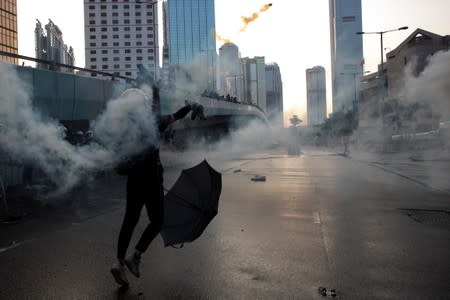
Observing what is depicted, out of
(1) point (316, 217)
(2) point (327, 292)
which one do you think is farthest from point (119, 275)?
(1) point (316, 217)

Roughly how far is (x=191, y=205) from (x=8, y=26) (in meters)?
94.0

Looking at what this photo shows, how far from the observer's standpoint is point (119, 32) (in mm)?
132875

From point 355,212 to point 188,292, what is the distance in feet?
16.7

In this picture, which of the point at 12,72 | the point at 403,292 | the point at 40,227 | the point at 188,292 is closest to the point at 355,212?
the point at 403,292

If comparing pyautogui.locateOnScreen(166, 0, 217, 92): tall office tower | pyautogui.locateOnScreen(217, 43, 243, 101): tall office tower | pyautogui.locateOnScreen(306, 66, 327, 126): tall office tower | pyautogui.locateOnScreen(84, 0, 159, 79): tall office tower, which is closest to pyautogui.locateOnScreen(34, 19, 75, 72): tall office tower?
pyautogui.locateOnScreen(84, 0, 159, 79): tall office tower

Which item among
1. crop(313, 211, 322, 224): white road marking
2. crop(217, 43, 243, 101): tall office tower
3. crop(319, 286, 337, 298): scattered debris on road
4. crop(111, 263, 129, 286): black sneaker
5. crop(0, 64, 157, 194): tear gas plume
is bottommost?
crop(313, 211, 322, 224): white road marking

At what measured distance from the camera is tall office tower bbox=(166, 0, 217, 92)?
36.5 m

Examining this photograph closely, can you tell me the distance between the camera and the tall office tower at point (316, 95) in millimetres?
91825

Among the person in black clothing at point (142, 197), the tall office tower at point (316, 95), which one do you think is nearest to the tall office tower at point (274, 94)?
the tall office tower at point (316, 95)

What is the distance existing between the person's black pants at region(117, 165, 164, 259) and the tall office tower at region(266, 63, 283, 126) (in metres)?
74.4

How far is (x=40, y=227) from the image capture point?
22.8 ft

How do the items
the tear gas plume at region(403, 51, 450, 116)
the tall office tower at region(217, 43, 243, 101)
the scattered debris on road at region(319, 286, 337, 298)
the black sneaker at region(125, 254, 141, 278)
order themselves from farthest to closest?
1. the tall office tower at region(217, 43, 243, 101)
2. the tear gas plume at region(403, 51, 450, 116)
3. the black sneaker at region(125, 254, 141, 278)
4. the scattered debris on road at region(319, 286, 337, 298)

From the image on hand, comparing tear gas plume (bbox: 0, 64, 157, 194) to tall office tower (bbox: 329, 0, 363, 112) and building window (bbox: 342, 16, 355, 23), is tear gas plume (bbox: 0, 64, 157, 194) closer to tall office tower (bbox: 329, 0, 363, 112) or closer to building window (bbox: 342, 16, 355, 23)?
tall office tower (bbox: 329, 0, 363, 112)

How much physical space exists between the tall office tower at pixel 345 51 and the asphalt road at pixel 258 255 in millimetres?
54025
